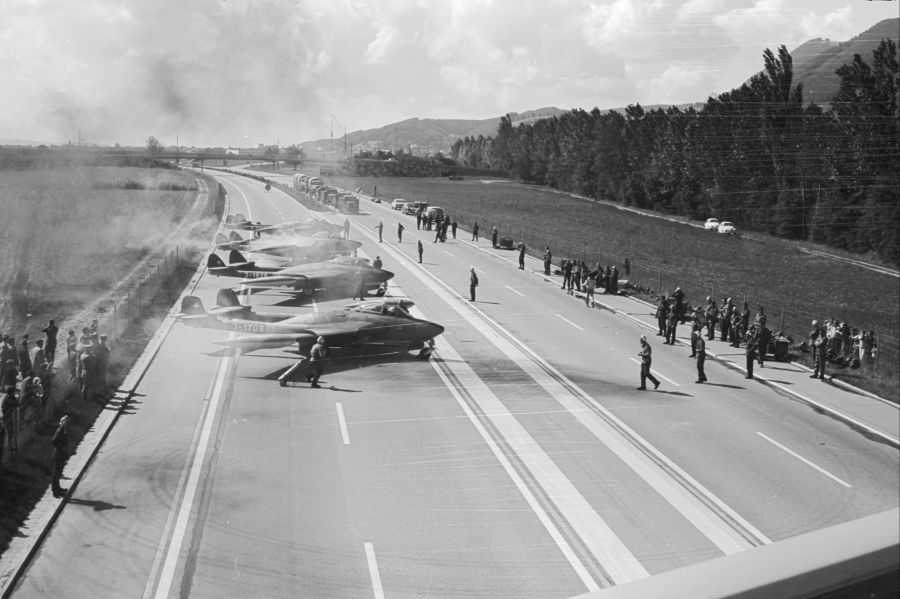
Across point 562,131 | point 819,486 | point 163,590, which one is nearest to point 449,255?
point 819,486

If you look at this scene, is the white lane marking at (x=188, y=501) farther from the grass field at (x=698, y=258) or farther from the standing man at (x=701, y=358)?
the grass field at (x=698, y=258)

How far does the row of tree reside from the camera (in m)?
58.8

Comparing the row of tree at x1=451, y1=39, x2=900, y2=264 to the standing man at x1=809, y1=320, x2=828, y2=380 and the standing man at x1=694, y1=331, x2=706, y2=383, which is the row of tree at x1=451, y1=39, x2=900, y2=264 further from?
the standing man at x1=694, y1=331, x2=706, y2=383

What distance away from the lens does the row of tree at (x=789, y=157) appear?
58.8 meters

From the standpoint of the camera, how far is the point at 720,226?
87.1 metres

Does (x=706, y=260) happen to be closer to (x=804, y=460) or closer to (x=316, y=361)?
(x=316, y=361)

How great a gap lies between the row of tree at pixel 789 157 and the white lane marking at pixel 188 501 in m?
45.8

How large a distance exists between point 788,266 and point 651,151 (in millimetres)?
37330

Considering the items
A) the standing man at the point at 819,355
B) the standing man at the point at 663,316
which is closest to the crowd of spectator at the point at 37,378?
the standing man at the point at 663,316

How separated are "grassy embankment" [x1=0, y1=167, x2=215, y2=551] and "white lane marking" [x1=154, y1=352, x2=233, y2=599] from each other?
289 centimetres

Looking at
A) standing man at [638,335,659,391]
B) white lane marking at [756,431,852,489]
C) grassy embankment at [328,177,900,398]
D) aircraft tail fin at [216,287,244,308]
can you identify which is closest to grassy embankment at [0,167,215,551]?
aircraft tail fin at [216,287,244,308]

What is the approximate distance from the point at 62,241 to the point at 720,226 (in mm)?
64565

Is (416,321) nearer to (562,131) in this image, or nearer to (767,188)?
(767,188)

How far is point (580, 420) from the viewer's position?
2309cm
